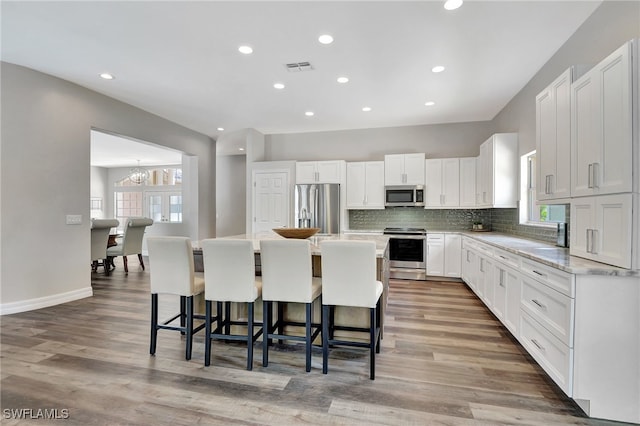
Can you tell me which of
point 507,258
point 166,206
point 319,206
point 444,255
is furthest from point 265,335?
point 166,206

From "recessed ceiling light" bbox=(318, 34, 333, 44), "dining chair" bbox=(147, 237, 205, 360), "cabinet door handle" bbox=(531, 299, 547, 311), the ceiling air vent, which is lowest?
"cabinet door handle" bbox=(531, 299, 547, 311)

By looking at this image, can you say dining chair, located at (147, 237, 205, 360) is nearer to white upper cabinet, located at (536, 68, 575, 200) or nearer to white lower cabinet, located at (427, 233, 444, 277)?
white upper cabinet, located at (536, 68, 575, 200)

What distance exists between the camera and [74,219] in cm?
411

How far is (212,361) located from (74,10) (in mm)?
3097

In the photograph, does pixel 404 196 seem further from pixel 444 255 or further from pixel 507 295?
pixel 507 295

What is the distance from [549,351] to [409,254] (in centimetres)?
324

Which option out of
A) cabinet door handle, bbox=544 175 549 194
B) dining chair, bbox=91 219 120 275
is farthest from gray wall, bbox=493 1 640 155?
dining chair, bbox=91 219 120 275

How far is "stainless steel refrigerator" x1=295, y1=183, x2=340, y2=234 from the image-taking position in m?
5.53

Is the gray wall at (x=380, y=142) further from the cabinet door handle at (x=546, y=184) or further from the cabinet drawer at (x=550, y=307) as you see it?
the cabinet drawer at (x=550, y=307)

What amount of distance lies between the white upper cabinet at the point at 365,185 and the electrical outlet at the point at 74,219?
13.6 feet

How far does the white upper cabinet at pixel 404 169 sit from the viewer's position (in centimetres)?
541

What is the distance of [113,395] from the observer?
200 cm

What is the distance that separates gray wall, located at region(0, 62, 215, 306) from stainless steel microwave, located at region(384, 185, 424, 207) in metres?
4.57

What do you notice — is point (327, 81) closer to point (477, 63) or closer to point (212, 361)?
point (477, 63)
